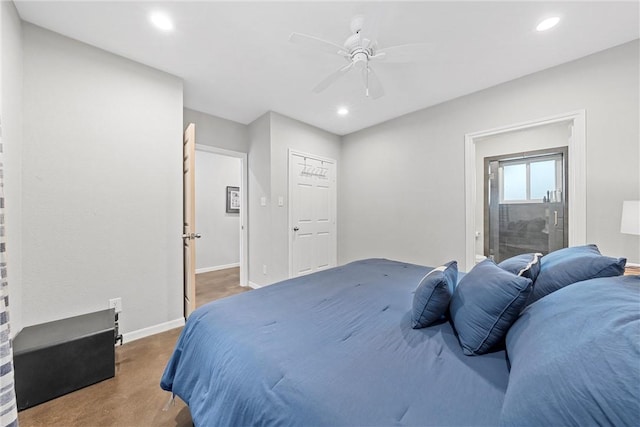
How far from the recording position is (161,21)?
6.04 feet

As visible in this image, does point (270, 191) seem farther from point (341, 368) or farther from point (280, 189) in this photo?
point (341, 368)

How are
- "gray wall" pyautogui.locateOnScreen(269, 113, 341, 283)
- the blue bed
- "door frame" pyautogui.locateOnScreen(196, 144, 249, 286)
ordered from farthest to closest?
"door frame" pyautogui.locateOnScreen(196, 144, 249, 286) → "gray wall" pyautogui.locateOnScreen(269, 113, 341, 283) → the blue bed

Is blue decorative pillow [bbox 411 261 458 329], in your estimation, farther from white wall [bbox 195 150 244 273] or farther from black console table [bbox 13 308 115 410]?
white wall [bbox 195 150 244 273]

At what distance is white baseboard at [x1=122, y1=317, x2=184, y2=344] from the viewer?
7.36 ft

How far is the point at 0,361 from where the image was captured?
943 millimetres

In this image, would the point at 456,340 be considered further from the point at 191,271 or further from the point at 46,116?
the point at 46,116

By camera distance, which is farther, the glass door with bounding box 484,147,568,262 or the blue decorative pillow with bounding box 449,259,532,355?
the glass door with bounding box 484,147,568,262

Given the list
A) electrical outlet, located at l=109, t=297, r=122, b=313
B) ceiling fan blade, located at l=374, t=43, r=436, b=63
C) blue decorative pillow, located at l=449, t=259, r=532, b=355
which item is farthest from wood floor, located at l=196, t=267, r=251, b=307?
ceiling fan blade, located at l=374, t=43, r=436, b=63

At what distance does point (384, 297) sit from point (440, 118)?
282 centimetres

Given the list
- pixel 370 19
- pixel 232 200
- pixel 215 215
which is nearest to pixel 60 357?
pixel 370 19

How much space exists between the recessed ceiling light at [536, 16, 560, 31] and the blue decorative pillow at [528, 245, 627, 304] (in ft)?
6.26

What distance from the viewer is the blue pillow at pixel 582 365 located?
0.46 m

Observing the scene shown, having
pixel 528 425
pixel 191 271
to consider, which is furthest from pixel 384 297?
pixel 191 271

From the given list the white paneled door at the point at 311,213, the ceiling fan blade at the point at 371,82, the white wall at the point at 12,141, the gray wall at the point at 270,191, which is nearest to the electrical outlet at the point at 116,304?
the white wall at the point at 12,141
